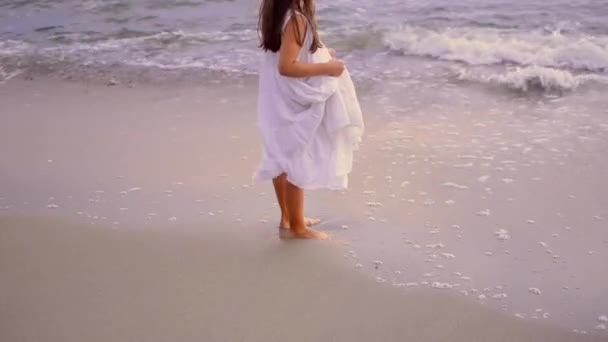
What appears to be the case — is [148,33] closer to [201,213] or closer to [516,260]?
[201,213]

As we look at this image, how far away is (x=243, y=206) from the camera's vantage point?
14.2ft

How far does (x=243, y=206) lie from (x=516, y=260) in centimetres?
158

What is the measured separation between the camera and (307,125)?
3.63 m

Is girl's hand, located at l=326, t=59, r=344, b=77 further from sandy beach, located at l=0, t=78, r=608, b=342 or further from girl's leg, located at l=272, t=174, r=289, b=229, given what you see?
sandy beach, located at l=0, t=78, r=608, b=342

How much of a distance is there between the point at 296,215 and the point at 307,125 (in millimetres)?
505

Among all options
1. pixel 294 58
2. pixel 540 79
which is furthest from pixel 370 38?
pixel 294 58

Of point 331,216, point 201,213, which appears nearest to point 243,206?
point 201,213

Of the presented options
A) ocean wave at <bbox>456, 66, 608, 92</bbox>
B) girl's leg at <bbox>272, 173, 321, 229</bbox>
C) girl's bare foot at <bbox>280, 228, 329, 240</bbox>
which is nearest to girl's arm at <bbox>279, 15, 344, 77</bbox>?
girl's leg at <bbox>272, 173, 321, 229</bbox>

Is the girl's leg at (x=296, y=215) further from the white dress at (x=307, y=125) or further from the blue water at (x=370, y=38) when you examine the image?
the blue water at (x=370, y=38)

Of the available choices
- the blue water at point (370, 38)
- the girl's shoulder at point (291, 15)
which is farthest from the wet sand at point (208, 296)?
the blue water at point (370, 38)

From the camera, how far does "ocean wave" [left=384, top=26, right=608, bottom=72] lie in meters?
7.35

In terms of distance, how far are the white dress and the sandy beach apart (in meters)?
0.39

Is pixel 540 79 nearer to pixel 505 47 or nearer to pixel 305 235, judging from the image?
pixel 505 47

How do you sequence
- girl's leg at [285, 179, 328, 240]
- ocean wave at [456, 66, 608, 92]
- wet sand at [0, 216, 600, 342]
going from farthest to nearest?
ocean wave at [456, 66, 608, 92] → girl's leg at [285, 179, 328, 240] → wet sand at [0, 216, 600, 342]
